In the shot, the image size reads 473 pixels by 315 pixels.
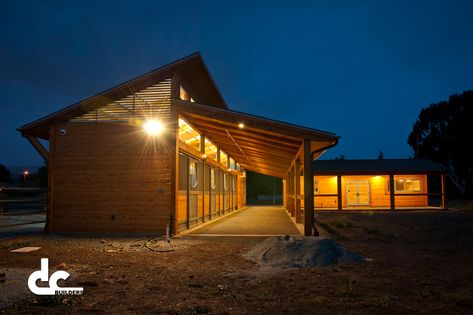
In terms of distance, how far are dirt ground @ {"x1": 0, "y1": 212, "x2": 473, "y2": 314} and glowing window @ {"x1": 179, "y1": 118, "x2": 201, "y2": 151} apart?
4407mm

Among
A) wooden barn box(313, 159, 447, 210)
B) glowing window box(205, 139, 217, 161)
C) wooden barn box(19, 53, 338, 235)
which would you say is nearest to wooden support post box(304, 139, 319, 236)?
wooden barn box(19, 53, 338, 235)

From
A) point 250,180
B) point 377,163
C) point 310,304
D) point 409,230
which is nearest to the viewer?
point 310,304

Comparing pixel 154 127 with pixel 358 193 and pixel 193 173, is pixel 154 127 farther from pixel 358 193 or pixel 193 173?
pixel 358 193

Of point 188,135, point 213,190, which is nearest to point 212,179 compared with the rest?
point 213,190

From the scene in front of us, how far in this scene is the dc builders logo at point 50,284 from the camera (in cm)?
528

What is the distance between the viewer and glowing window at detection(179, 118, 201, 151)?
1343 centimetres

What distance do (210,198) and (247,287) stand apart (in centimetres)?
1294

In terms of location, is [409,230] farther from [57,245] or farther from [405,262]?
[57,245]

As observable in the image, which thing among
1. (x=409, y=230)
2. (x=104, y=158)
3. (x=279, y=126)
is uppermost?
(x=279, y=126)

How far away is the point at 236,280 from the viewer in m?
6.18

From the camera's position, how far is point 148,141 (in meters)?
12.3

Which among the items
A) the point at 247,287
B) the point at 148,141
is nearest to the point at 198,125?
the point at 148,141

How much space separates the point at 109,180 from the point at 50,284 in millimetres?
7064

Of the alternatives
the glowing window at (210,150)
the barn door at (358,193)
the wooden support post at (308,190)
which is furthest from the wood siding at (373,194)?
the wooden support post at (308,190)
